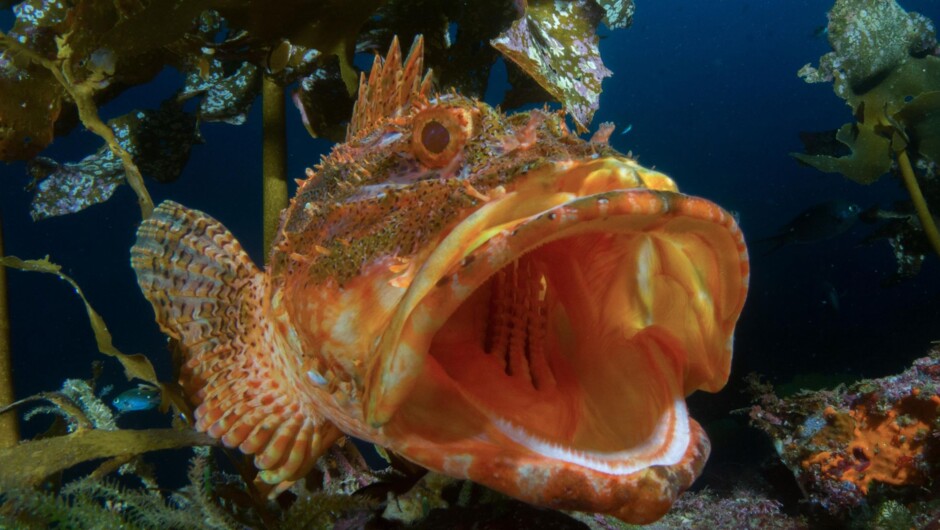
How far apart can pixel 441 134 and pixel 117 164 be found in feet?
10.7

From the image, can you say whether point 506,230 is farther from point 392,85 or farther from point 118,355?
point 118,355

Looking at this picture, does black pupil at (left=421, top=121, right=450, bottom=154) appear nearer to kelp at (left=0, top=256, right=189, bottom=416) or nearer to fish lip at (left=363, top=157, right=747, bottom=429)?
fish lip at (left=363, top=157, right=747, bottom=429)

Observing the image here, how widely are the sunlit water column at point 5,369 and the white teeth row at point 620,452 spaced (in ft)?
10.1

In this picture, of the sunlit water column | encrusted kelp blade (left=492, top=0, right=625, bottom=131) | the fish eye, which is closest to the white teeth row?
the fish eye

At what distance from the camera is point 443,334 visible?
Answer: 166 cm

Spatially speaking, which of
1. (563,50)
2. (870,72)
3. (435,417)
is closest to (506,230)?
(435,417)

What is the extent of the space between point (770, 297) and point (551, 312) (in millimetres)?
24720

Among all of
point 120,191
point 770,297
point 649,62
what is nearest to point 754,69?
point 649,62

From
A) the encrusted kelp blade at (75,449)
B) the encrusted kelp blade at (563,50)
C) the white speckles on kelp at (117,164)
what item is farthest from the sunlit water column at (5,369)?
the encrusted kelp blade at (563,50)

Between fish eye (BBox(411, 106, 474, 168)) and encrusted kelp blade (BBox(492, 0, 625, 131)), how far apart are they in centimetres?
144

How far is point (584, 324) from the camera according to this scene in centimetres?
173

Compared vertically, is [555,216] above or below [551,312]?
above

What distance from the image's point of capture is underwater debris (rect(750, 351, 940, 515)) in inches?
114

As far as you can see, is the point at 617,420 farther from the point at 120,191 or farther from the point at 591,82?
the point at 120,191
